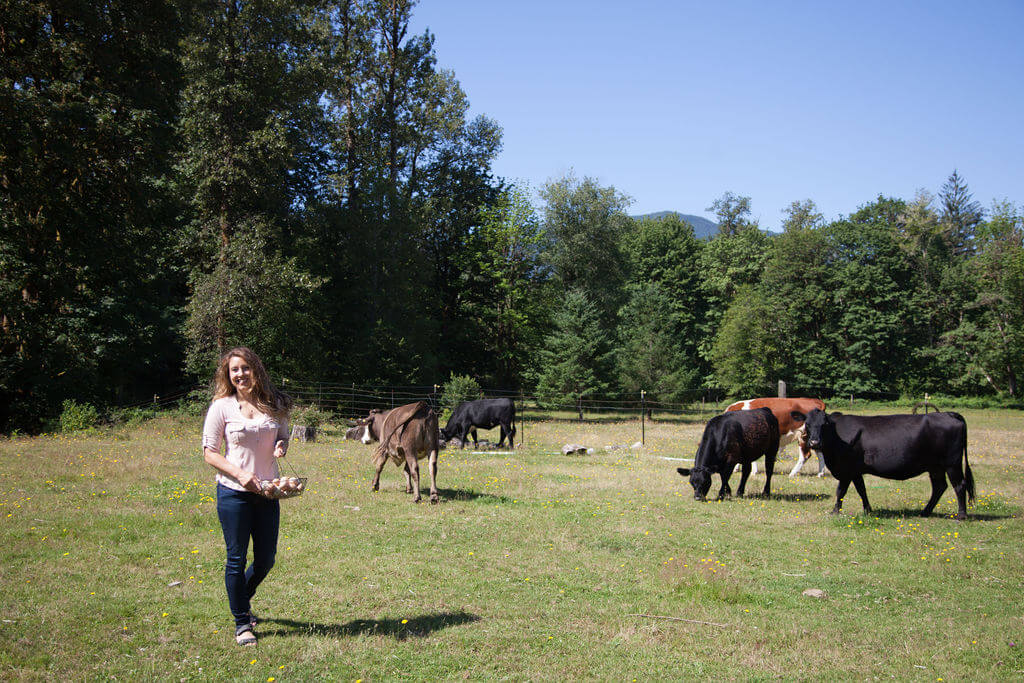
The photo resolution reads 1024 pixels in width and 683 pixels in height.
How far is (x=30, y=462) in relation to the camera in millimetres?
13688

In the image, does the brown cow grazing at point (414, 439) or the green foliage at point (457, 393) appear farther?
the green foliage at point (457, 393)

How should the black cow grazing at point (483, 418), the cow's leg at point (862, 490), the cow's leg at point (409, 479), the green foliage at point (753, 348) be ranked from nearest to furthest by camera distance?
1. the cow's leg at point (862, 490)
2. the cow's leg at point (409, 479)
3. the black cow grazing at point (483, 418)
4. the green foliage at point (753, 348)

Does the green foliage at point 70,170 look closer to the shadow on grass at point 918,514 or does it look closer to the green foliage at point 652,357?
the shadow on grass at point 918,514

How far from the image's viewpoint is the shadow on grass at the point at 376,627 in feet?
18.7

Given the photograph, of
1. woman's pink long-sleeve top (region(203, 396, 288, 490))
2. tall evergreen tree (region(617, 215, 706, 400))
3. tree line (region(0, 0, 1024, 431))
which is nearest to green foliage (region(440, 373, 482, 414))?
tree line (region(0, 0, 1024, 431))

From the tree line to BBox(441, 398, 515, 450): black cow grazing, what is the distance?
8.75 m

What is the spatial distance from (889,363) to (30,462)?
5235 cm

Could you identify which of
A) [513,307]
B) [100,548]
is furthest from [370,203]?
[100,548]

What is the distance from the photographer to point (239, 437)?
16.9 ft

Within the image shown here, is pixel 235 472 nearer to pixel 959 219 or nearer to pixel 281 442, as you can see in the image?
pixel 281 442

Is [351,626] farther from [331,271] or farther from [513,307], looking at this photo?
[513,307]

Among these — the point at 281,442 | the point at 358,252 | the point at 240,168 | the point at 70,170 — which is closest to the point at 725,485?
the point at 281,442

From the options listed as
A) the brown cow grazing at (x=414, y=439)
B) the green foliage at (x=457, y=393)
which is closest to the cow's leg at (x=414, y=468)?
the brown cow grazing at (x=414, y=439)

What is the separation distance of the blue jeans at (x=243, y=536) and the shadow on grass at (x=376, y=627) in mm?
478
